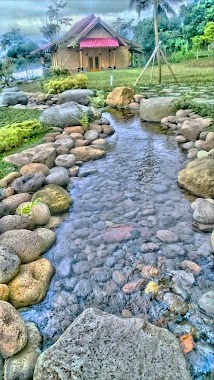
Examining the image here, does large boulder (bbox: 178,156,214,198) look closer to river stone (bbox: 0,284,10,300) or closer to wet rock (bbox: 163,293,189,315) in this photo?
wet rock (bbox: 163,293,189,315)

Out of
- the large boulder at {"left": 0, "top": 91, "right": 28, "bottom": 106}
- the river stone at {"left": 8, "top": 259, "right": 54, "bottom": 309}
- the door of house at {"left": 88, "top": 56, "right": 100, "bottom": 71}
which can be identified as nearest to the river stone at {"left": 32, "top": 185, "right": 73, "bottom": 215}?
the river stone at {"left": 8, "top": 259, "right": 54, "bottom": 309}

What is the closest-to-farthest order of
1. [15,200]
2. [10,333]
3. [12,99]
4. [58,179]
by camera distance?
[10,333], [15,200], [58,179], [12,99]

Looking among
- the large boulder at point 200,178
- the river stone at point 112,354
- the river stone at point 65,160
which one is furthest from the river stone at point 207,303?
the river stone at point 65,160

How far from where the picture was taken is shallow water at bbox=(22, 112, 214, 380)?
3.01 m

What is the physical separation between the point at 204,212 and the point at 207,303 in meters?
1.59

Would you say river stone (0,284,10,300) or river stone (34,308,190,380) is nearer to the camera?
river stone (34,308,190,380)

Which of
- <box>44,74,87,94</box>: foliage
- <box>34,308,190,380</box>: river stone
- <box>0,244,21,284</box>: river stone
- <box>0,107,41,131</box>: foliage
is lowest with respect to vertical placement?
<box>34,308,190,380</box>: river stone

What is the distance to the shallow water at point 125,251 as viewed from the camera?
9.87 feet

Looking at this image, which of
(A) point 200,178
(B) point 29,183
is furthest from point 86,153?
(A) point 200,178

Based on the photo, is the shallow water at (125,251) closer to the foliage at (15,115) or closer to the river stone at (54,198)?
the river stone at (54,198)

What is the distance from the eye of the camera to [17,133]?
25.4ft

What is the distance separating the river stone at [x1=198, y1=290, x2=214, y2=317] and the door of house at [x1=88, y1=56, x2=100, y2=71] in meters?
27.6

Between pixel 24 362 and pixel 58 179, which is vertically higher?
pixel 58 179

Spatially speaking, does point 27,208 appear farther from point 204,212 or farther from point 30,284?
point 204,212
